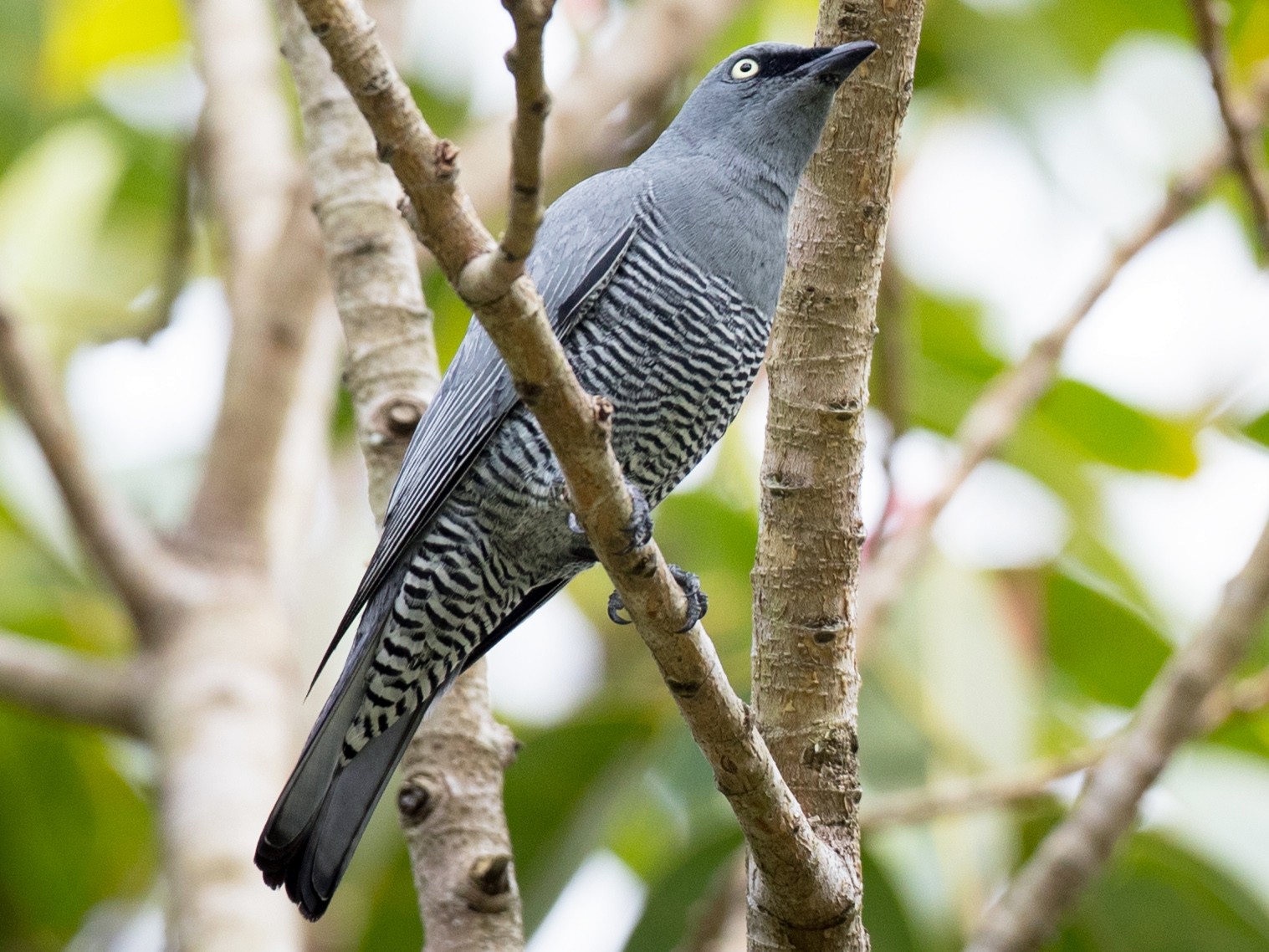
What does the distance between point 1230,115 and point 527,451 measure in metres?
1.87

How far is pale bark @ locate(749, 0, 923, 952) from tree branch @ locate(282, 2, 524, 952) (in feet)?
2.41

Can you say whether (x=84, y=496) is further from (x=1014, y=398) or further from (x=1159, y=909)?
(x=1159, y=909)

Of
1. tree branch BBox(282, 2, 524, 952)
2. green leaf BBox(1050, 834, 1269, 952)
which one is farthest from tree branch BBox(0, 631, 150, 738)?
green leaf BBox(1050, 834, 1269, 952)

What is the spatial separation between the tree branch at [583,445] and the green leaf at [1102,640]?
2.63m

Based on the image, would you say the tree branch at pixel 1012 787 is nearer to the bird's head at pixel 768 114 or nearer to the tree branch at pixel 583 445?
the tree branch at pixel 583 445

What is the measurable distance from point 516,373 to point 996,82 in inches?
139

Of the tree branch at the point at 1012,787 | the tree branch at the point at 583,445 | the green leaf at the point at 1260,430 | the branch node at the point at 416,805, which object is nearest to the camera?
the tree branch at the point at 583,445

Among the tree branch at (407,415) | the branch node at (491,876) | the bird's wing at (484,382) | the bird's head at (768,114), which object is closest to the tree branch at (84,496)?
the tree branch at (407,415)

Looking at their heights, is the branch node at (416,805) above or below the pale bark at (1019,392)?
below

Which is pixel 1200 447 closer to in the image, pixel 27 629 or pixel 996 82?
pixel 996 82

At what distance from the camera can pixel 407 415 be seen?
134 inches

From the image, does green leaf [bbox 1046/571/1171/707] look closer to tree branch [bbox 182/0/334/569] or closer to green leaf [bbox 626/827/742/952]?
green leaf [bbox 626/827/742/952]

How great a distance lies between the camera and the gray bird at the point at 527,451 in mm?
2963

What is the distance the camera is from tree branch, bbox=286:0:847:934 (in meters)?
1.78
